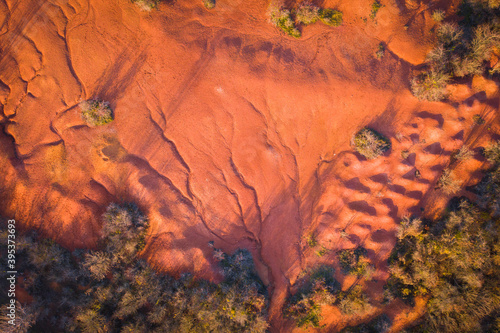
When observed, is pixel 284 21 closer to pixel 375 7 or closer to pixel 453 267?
pixel 375 7

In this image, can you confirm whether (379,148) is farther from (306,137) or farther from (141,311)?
(141,311)

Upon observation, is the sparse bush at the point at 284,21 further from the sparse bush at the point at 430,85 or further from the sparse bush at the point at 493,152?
the sparse bush at the point at 493,152

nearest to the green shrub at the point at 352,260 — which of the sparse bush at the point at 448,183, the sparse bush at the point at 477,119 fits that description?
the sparse bush at the point at 448,183

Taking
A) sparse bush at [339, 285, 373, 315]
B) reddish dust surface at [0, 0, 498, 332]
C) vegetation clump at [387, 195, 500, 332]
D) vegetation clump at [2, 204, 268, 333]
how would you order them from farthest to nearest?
sparse bush at [339, 285, 373, 315]
vegetation clump at [387, 195, 500, 332]
reddish dust surface at [0, 0, 498, 332]
vegetation clump at [2, 204, 268, 333]

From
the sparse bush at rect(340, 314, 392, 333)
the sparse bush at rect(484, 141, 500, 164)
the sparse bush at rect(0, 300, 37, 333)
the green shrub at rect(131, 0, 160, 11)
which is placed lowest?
the sparse bush at rect(0, 300, 37, 333)

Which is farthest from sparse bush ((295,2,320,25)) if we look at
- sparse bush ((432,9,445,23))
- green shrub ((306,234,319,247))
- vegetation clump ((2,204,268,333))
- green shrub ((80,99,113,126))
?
vegetation clump ((2,204,268,333))

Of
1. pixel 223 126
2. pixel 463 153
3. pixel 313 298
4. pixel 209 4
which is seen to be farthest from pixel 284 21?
pixel 313 298

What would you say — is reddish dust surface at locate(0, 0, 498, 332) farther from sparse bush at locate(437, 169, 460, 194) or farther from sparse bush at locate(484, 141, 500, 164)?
sparse bush at locate(437, 169, 460, 194)
